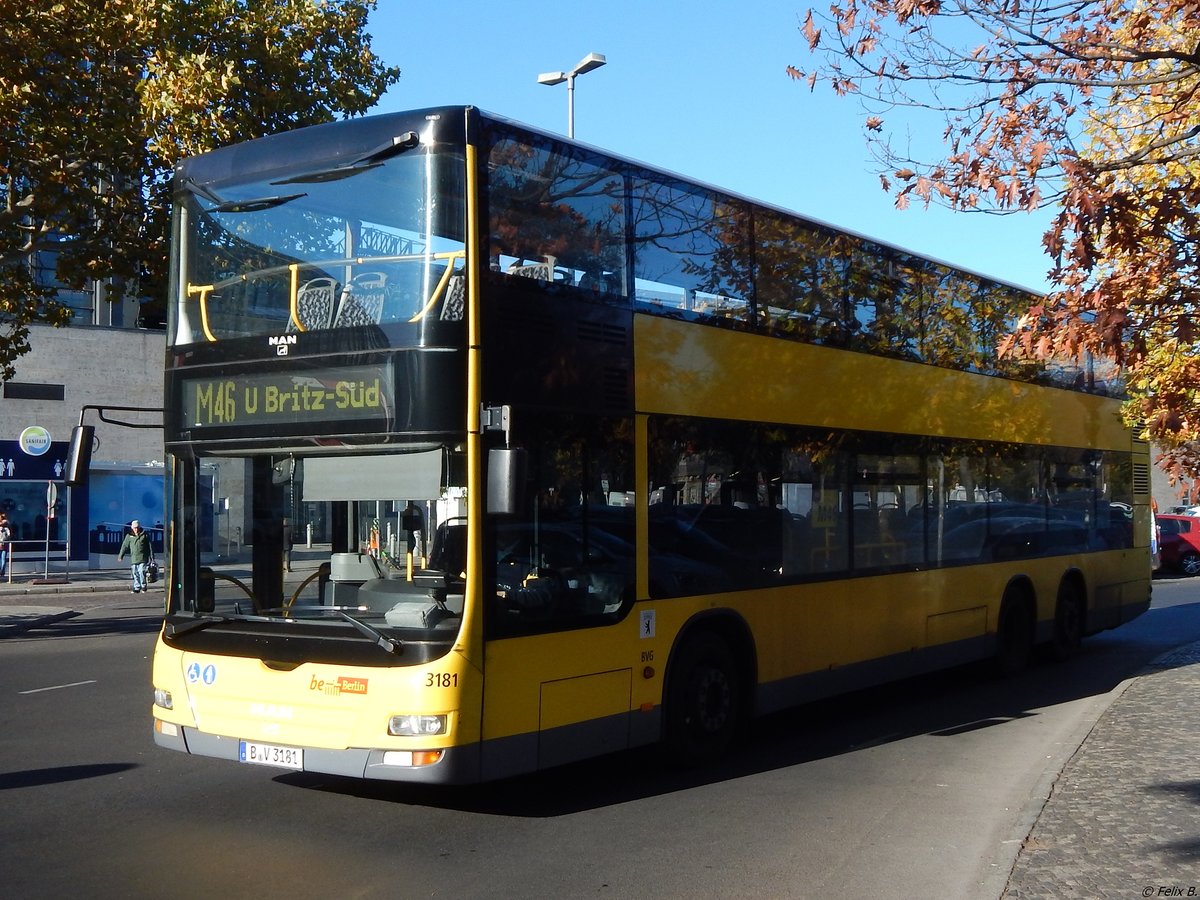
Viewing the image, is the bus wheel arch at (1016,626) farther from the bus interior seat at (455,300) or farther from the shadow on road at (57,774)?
the shadow on road at (57,774)

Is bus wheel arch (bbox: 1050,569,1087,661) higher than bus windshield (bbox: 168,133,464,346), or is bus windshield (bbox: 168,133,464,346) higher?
bus windshield (bbox: 168,133,464,346)

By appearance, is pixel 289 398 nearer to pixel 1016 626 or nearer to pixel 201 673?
pixel 201 673

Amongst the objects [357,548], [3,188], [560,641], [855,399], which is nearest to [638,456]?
[560,641]

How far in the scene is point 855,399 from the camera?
11188mm

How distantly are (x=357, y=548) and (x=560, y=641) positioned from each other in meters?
1.35

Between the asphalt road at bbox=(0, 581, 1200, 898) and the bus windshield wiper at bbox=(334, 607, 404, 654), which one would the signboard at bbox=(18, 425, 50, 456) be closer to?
the asphalt road at bbox=(0, 581, 1200, 898)

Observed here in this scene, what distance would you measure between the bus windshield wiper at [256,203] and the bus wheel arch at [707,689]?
390 cm

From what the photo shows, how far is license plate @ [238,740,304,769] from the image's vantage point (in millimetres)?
7160

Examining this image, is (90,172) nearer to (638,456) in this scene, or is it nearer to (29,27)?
(29,27)

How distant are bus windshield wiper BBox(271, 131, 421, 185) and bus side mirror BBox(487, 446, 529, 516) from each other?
6.17 ft

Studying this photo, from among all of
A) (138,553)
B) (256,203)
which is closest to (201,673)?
(256,203)

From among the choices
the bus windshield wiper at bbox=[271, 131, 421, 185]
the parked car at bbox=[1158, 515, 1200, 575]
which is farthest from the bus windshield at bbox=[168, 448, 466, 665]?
the parked car at bbox=[1158, 515, 1200, 575]

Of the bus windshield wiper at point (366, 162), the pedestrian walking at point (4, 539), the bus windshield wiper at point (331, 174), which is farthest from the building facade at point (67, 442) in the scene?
the bus windshield wiper at point (366, 162)

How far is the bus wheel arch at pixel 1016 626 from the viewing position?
1386 cm
